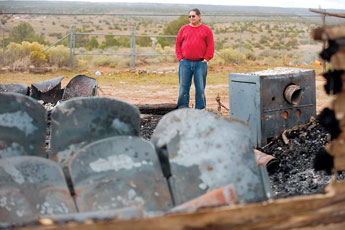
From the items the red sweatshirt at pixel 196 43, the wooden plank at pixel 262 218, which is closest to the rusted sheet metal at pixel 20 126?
the wooden plank at pixel 262 218

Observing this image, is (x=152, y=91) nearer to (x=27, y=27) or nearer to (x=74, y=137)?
(x=74, y=137)

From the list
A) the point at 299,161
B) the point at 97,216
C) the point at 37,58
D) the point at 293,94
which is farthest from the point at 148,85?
the point at 97,216

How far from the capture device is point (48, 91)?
8.16 m

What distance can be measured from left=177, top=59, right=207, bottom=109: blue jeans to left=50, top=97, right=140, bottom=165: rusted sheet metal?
656 centimetres

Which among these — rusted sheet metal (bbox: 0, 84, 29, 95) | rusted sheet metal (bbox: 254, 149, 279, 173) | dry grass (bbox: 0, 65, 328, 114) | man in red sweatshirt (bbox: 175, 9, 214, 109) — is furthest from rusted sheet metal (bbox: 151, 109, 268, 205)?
dry grass (bbox: 0, 65, 328, 114)

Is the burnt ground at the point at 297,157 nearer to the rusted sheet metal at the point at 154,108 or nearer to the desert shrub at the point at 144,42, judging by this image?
the rusted sheet metal at the point at 154,108

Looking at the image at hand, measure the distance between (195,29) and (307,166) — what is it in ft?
13.9

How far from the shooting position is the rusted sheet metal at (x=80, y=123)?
2951mm

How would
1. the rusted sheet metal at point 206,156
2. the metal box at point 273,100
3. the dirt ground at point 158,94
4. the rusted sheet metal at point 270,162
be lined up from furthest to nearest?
the dirt ground at point 158,94, the metal box at point 273,100, the rusted sheet metal at point 270,162, the rusted sheet metal at point 206,156

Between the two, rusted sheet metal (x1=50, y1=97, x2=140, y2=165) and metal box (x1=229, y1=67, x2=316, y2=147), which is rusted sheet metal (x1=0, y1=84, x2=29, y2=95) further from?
rusted sheet metal (x1=50, y1=97, x2=140, y2=165)

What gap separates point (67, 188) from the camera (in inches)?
107

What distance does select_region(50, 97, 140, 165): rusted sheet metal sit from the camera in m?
2.95

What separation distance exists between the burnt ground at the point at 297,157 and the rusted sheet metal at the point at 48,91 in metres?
1.53

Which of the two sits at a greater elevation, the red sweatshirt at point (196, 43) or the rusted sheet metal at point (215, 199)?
the red sweatshirt at point (196, 43)
